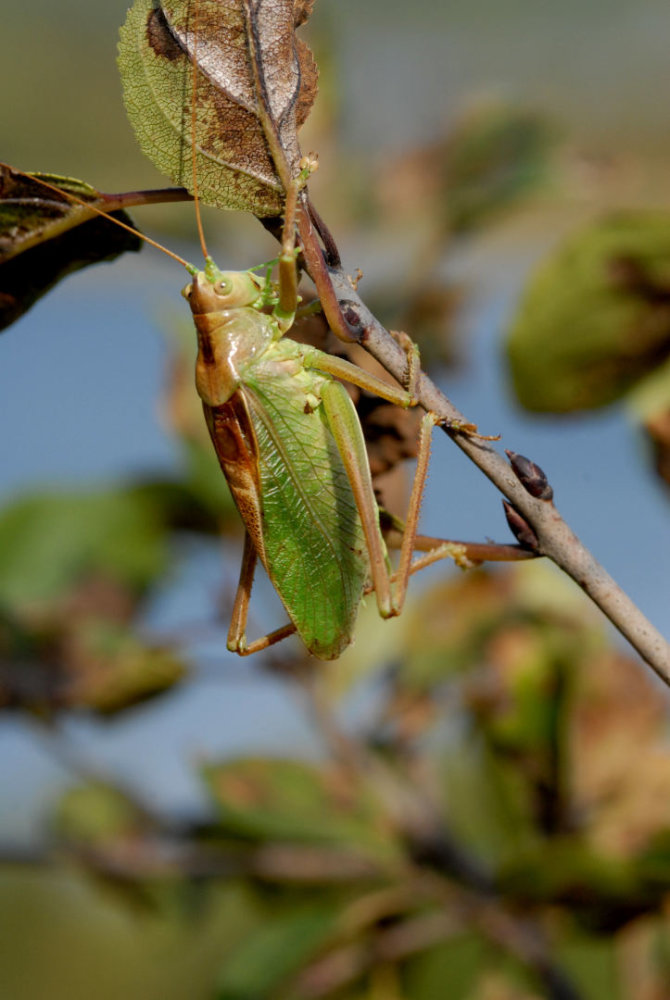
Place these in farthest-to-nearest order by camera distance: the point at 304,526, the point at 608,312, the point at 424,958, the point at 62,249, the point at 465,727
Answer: the point at 465,727 < the point at 424,958 < the point at 608,312 < the point at 304,526 < the point at 62,249

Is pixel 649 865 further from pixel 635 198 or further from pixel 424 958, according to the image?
pixel 635 198

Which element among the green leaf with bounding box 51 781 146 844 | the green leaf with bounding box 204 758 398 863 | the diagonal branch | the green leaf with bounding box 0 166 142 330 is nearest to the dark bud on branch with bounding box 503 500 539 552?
the diagonal branch

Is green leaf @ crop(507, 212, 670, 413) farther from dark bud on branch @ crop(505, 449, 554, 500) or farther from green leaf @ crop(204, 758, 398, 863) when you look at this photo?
green leaf @ crop(204, 758, 398, 863)

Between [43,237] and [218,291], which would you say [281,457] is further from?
[43,237]

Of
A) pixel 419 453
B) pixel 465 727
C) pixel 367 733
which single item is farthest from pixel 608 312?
pixel 367 733

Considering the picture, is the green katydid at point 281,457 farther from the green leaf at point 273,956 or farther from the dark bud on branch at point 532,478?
the green leaf at point 273,956

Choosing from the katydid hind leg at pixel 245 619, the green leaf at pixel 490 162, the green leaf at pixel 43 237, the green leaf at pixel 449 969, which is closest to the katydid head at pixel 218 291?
the green leaf at pixel 43 237

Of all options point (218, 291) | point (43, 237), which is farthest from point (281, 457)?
point (43, 237)
